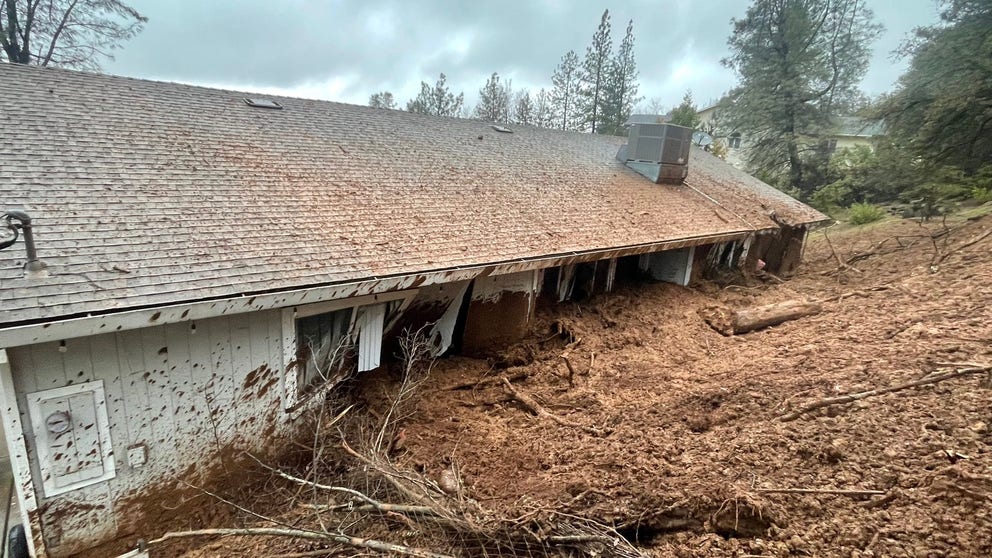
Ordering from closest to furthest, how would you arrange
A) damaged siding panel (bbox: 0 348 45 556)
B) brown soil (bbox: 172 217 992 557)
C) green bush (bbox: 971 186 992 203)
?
1. brown soil (bbox: 172 217 992 557)
2. damaged siding panel (bbox: 0 348 45 556)
3. green bush (bbox: 971 186 992 203)

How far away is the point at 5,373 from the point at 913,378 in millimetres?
7084

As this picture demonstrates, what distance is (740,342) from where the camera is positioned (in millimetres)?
6750

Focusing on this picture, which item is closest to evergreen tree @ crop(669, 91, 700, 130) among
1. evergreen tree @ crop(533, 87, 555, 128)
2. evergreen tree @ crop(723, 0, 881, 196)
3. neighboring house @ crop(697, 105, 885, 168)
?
neighboring house @ crop(697, 105, 885, 168)

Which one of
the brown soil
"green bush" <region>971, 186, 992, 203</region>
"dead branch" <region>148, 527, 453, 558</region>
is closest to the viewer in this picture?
the brown soil

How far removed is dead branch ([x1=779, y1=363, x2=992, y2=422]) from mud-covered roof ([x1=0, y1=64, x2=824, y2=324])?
133 inches

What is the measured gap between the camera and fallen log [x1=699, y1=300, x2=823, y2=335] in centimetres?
730

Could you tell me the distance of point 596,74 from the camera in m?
29.5

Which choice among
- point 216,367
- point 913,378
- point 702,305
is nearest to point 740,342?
point 702,305

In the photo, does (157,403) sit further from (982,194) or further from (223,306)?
(982,194)

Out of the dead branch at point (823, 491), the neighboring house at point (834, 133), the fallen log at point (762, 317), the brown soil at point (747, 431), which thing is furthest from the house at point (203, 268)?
the neighboring house at point (834, 133)

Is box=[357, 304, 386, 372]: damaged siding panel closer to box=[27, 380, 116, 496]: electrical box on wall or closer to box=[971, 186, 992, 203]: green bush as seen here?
box=[27, 380, 116, 496]: electrical box on wall

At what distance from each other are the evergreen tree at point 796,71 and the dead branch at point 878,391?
20.2 meters

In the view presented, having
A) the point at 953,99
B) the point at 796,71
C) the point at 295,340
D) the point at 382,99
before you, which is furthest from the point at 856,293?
the point at 382,99

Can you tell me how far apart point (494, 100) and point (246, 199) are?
111 ft
